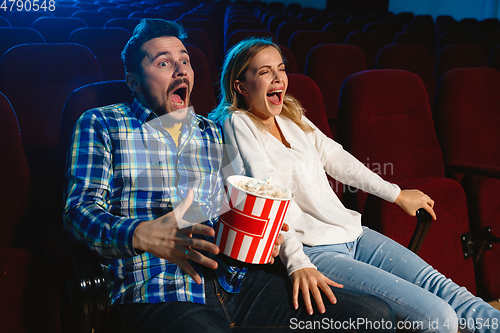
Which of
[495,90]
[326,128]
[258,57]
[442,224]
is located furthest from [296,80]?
[495,90]

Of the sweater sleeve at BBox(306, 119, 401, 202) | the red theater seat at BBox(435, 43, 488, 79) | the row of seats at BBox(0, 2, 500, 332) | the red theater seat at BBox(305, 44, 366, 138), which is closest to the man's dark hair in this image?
the row of seats at BBox(0, 2, 500, 332)

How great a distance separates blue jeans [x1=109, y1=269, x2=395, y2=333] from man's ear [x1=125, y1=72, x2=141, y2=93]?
0.44m

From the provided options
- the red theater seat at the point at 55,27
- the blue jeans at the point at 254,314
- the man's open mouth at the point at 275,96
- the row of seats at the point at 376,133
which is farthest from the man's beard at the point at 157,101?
the red theater seat at the point at 55,27

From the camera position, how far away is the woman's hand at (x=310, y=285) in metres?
0.80

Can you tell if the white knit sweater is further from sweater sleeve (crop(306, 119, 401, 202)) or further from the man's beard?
the man's beard

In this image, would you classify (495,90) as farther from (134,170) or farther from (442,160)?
(134,170)

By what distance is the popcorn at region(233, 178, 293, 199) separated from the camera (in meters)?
0.70

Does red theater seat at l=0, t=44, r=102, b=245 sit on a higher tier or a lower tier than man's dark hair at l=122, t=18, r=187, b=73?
lower

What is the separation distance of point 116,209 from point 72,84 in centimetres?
60

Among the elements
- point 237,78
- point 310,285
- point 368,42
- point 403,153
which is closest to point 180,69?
point 237,78

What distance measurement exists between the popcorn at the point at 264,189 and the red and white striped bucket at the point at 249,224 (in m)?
A: 0.02

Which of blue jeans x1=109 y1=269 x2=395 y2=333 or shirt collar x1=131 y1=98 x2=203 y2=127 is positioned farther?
shirt collar x1=131 y1=98 x2=203 y2=127

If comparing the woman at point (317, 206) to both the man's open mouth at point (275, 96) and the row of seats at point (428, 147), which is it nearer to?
the man's open mouth at point (275, 96)

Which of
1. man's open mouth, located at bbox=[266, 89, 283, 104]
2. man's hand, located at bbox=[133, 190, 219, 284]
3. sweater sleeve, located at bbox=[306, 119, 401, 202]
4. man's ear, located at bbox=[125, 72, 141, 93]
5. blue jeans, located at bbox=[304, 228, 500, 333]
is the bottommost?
blue jeans, located at bbox=[304, 228, 500, 333]
